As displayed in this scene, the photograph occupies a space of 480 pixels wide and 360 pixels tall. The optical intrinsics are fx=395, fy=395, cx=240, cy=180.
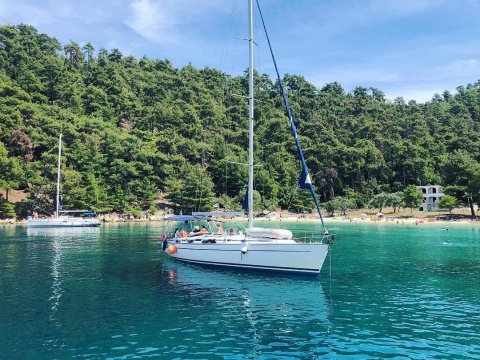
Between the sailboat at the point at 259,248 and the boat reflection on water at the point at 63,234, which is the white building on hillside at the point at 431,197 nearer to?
the boat reflection on water at the point at 63,234

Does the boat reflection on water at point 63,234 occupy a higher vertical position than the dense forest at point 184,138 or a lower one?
lower

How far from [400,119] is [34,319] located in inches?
5459

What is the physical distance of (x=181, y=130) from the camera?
11581cm

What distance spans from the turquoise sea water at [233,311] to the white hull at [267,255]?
75 cm

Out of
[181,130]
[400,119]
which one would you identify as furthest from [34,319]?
[400,119]

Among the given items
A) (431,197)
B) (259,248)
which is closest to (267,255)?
(259,248)

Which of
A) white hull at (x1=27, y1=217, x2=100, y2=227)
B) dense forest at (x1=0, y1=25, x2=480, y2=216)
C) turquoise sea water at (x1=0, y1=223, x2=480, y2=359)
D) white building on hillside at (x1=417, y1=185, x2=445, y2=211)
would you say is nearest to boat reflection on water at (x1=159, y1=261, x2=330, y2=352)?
turquoise sea water at (x1=0, y1=223, x2=480, y2=359)

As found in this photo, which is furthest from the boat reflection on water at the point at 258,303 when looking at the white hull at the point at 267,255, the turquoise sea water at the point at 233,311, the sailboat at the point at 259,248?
the sailboat at the point at 259,248

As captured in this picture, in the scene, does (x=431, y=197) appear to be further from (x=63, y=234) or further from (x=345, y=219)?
(x=63, y=234)

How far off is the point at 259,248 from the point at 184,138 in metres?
91.1

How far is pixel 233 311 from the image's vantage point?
58.3 ft

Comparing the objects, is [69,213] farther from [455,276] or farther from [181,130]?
[455,276]

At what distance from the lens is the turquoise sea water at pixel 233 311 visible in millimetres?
13188

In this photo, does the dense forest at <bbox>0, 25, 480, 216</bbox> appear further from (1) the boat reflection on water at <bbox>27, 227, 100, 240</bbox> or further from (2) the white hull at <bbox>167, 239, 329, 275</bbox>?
(2) the white hull at <bbox>167, 239, 329, 275</bbox>
